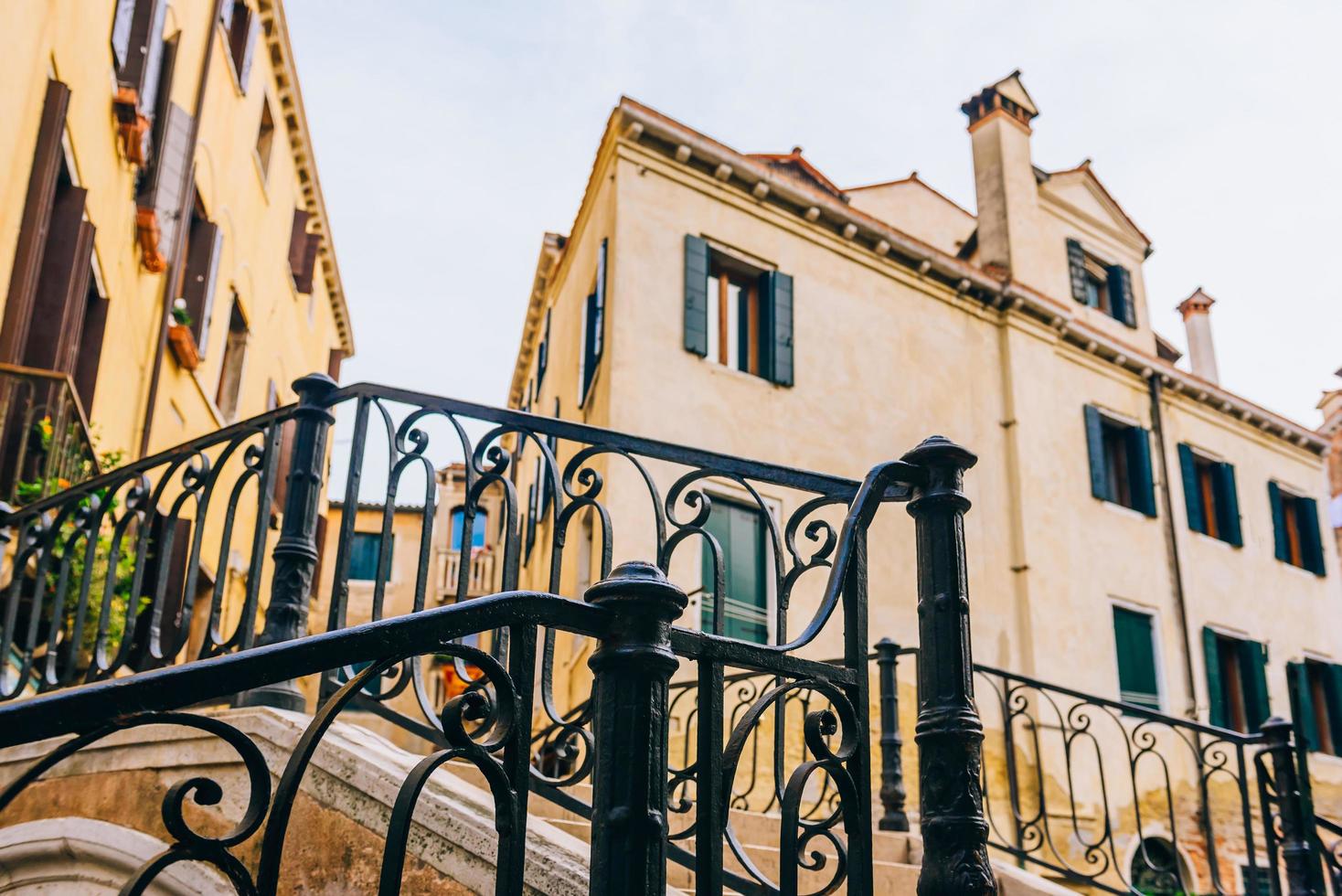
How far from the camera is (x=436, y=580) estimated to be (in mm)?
28312

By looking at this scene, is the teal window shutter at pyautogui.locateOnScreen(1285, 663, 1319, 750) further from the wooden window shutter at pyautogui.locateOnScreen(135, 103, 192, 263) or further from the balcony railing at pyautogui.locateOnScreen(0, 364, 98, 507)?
the balcony railing at pyautogui.locateOnScreen(0, 364, 98, 507)

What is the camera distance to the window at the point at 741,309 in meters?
13.1

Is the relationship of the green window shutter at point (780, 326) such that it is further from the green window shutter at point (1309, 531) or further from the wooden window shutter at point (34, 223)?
the green window shutter at point (1309, 531)

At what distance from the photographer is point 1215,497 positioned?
18.6 m

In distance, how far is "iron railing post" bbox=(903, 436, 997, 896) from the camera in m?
2.46

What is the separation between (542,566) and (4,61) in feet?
31.2

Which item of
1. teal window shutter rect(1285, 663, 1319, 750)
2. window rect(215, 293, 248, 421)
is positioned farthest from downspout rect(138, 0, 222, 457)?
teal window shutter rect(1285, 663, 1319, 750)

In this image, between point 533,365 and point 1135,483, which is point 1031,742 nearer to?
point 1135,483

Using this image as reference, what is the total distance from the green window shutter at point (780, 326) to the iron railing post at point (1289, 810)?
811 centimetres

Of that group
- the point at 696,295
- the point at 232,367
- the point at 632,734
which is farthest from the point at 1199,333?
the point at 632,734

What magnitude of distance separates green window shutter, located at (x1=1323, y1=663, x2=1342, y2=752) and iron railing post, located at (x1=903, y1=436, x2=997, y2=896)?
61.9 ft

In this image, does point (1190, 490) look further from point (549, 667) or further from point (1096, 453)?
point (549, 667)

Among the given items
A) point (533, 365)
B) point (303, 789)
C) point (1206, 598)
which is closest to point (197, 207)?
point (533, 365)

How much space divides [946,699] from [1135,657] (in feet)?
48.2
